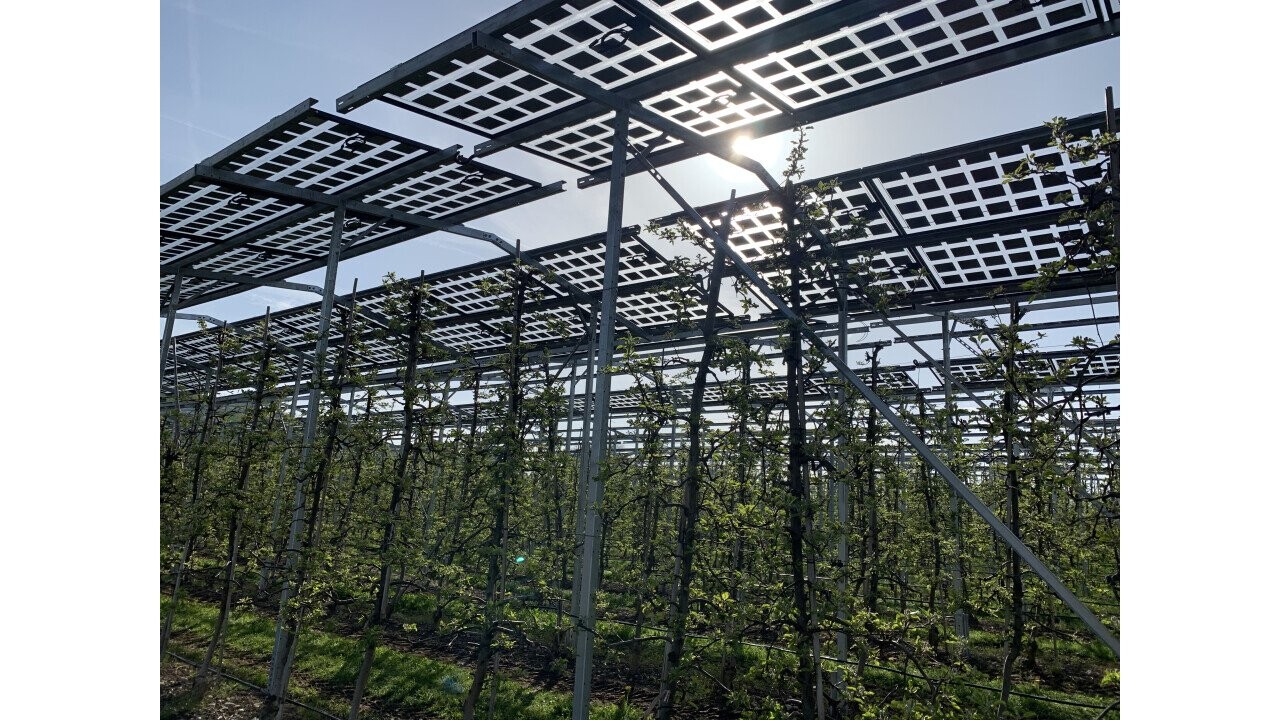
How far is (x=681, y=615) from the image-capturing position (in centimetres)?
655

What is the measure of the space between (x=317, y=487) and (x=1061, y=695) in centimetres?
1165

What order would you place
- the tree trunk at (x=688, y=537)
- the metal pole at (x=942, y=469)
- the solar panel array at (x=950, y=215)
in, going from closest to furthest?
the metal pole at (x=942, y=469)
the tree trunk at (x=688, y=537)
the solar panel array at (x=950, y=215)

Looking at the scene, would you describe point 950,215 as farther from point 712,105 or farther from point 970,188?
point 712,105

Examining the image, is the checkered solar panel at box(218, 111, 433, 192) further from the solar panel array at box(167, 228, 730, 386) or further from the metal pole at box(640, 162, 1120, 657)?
the metal pole at box(640, 162, 1120, 657)

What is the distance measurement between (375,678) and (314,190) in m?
7.99

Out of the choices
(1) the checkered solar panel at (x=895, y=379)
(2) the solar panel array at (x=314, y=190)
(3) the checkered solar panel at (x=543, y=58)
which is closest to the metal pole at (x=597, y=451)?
(3) the checkered solar panel at (x=543, y=58)

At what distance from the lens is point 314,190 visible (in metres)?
10.5

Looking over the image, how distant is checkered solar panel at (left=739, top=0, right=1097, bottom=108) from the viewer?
5.50m

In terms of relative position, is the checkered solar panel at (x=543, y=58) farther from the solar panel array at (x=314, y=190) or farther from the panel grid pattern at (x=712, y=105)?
the solar panel array at (x=314, y=190)

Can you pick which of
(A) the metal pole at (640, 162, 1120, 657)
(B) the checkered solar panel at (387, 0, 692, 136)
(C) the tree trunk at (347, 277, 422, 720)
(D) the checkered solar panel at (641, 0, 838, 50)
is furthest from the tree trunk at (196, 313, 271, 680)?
(D) the checkered solar panel at (641, 0, 838, 50)

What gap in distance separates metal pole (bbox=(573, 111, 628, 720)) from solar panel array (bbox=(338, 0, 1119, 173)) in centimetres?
82

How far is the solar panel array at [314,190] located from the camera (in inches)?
352

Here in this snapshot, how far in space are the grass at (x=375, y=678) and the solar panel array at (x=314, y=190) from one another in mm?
6224
